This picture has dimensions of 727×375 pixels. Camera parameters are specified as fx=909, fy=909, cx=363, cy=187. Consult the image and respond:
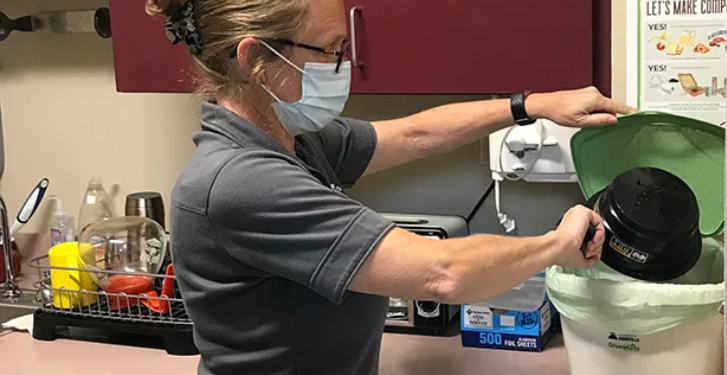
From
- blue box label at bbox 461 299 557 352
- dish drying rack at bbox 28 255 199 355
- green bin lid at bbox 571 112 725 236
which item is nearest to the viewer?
green bin lid at bbox 571 112 725 236

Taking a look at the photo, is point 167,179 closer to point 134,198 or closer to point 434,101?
point 134,198

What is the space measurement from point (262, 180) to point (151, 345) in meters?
0.80

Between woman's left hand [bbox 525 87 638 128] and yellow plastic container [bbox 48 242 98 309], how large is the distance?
992mm

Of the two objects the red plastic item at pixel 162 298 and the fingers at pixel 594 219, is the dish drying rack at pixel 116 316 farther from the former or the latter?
the fingers at pixel 594 219

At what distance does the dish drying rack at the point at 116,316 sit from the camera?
174 cm

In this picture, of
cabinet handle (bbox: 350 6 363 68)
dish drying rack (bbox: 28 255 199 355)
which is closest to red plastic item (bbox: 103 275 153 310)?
dish drying rack (bbox: 28 255 199 355)

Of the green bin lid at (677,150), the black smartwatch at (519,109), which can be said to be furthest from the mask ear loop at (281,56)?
the green bin lid at (677,150)

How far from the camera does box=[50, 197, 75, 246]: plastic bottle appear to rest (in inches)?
85.8

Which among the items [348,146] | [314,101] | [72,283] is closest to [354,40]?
[348,146]

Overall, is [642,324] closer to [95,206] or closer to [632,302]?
[632,302]

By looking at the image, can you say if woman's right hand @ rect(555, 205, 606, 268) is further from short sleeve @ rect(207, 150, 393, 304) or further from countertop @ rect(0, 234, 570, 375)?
countertop @ rect(0, 234, 570, 375)

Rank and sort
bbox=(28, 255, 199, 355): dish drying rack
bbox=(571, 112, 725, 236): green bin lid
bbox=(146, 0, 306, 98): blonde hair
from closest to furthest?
bbox=(146, 0, 306, 98): blonde hair → bbox=(571, 112, 725, 236): green bin lid → bbox=(28, 255, 199, 355): dish drying rack

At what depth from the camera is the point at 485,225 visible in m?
1.91

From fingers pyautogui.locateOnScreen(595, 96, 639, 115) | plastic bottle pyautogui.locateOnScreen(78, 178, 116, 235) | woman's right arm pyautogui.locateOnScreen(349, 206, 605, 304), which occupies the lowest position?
plastic bottle pyautogui.locateOnScreen(78, 178, 116, 235)
